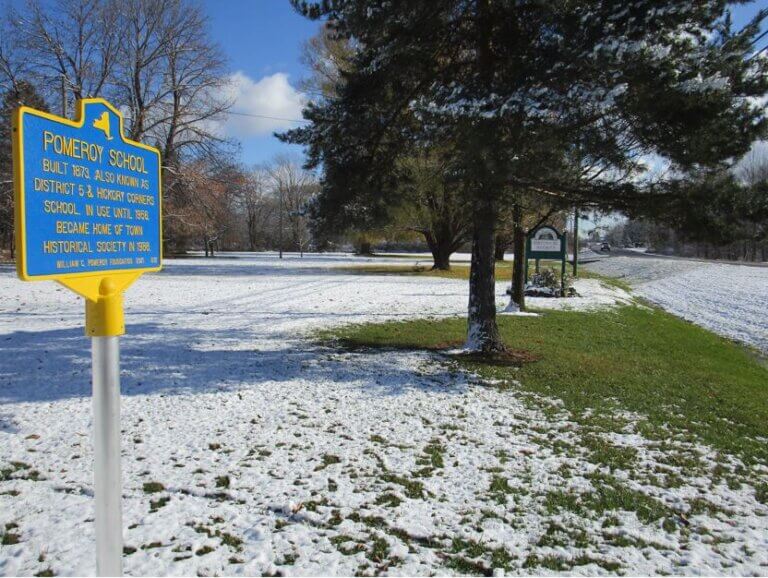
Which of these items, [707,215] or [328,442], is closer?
[328,442]

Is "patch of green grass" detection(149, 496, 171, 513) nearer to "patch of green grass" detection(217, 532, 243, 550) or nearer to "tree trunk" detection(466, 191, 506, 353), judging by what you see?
"patch of green grass" detection(217, 532, 243, 550)

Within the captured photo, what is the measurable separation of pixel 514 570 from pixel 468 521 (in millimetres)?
587

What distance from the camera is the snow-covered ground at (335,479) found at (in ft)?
10.9

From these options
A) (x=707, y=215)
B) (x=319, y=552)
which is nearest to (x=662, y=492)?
(x=319, y=552)

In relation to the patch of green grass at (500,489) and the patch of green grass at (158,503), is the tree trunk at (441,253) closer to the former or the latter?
the patch of green grass at (500,489)

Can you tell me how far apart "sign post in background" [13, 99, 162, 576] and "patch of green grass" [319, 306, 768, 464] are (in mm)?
4315

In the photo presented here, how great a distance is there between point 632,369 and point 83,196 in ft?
28.1

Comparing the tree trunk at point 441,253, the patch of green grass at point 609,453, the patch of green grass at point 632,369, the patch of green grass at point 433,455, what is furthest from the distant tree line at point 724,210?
the tree trunk at point 441,253

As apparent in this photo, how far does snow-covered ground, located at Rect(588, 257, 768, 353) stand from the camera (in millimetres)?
15798

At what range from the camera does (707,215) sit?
6895mm

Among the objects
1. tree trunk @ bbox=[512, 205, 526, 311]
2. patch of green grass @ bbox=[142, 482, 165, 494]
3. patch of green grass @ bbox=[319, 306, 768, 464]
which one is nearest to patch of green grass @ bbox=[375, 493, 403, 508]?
patch of green grass @ bbox=[142, 482, 165, 494]

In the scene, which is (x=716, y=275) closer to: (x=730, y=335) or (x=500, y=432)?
(x=730, y=335)

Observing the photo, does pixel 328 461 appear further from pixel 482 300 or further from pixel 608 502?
pixel 482 300

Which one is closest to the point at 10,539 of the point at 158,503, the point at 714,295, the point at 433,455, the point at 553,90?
the point at 158,503
